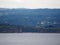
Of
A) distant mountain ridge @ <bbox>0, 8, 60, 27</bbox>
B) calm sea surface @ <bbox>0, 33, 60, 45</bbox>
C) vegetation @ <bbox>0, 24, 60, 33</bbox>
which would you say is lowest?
calm sea surface @ <bbox>0, 33, 60, 45</bbox>

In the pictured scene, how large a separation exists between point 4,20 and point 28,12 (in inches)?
11.5

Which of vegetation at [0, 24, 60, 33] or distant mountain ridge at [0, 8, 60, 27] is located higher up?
distant mountain ridge at [0, 8, 60, 27]

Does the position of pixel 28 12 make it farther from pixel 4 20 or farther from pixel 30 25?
pixel 4 20

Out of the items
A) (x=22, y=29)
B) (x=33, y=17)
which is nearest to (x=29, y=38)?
(x=22, y=29)

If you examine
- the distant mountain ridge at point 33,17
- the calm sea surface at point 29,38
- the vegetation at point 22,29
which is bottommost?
the calm sea surface at point 29,38

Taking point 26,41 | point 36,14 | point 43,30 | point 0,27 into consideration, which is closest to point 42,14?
point 36,14

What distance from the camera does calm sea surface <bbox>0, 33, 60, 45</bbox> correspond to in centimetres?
122

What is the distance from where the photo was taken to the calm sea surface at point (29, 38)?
122cm

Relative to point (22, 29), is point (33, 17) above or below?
above

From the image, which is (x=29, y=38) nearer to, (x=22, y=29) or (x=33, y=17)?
(x=22, y=29)

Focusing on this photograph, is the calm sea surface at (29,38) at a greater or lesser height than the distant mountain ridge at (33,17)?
lesser

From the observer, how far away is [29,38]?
1.22 m

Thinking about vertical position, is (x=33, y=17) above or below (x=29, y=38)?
above

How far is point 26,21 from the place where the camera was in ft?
4.04
